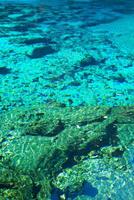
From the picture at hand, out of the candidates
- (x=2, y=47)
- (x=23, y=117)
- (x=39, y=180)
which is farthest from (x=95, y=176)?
(x=2, y=47)

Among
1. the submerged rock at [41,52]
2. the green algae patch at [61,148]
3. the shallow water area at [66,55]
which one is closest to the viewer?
the green algae patch at [61,148]

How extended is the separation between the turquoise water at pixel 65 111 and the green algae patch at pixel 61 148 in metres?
0.02

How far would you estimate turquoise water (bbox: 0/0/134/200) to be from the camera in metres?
4.54

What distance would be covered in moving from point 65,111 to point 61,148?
4.33 feet

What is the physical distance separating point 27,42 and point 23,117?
493cm

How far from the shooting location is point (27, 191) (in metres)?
4.19

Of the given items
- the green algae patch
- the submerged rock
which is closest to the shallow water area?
the submerged rock

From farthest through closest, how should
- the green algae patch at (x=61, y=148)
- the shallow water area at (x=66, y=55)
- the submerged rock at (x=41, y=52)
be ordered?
the submerged rock at (x=41, y=52), the shallow water area at (x=66, y=55), the green algae patch at (x=61, y=148)

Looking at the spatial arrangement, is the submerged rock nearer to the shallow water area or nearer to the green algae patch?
the shallow water area

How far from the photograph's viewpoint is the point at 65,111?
635cm

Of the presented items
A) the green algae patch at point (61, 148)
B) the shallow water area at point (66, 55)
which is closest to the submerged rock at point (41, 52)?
the shallow water area at point (66, 55)

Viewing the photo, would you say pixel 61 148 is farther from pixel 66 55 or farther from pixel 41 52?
pixel 41 52

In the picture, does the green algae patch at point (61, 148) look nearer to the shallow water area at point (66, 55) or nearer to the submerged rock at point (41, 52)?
the shallow water area at point (66, 55)

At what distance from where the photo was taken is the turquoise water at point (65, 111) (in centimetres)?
454
